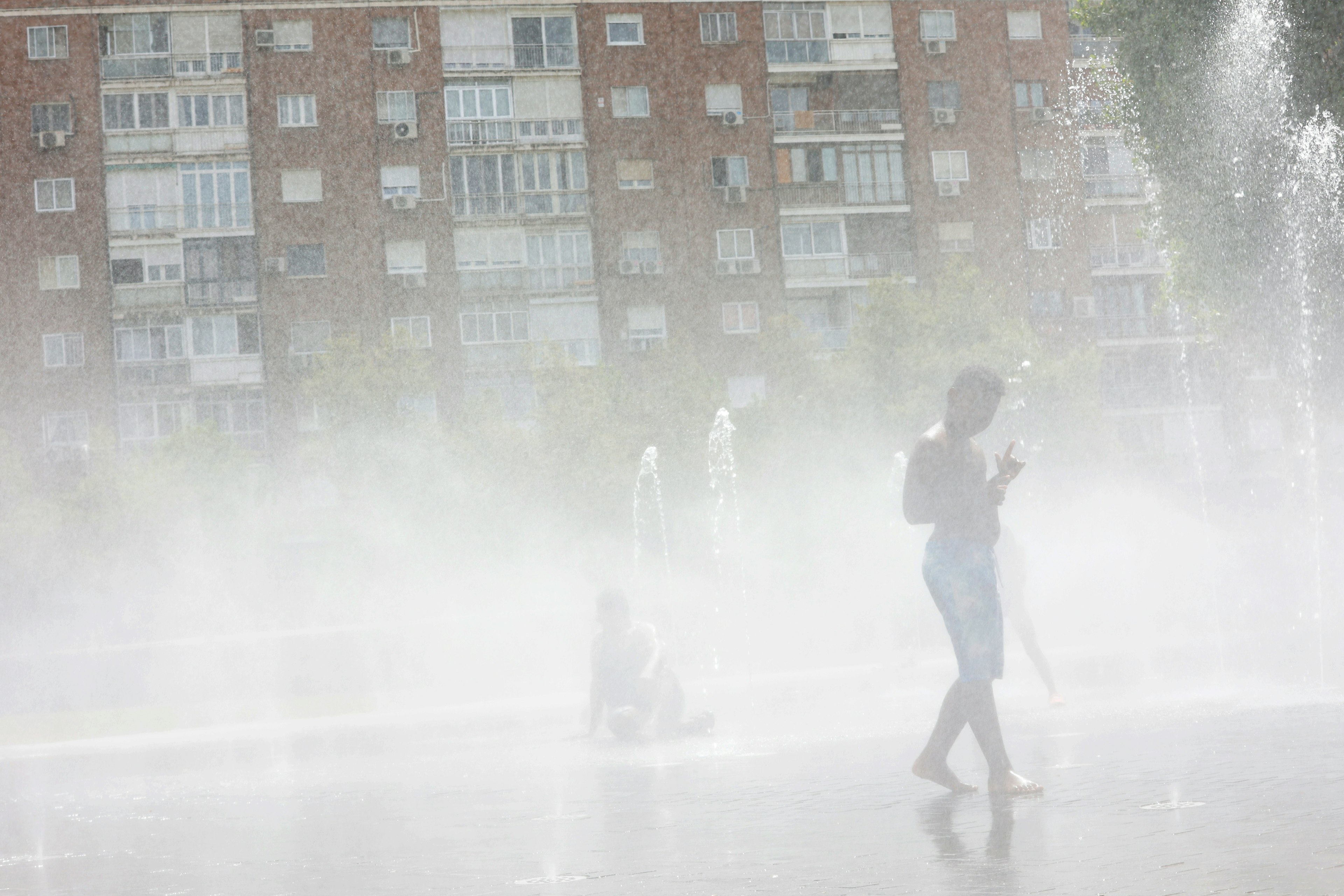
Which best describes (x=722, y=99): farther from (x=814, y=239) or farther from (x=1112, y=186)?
(x=1112, y=186)

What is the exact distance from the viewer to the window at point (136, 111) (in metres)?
52.6

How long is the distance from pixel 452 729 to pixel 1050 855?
8723 millimetres

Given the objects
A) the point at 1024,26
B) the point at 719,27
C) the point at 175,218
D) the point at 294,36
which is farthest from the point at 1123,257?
the point at 175,218

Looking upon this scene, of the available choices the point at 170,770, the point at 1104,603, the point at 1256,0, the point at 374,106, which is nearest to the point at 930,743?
the point at 170,770

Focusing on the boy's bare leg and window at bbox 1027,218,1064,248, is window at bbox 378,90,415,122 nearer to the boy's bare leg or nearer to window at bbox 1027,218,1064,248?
window at bbox 1027,218,1064,248

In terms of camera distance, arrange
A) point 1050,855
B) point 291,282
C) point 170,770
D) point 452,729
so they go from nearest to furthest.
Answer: point 1050,855, point 170,770, point 452,729, point 291,282

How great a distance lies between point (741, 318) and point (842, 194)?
5551mm

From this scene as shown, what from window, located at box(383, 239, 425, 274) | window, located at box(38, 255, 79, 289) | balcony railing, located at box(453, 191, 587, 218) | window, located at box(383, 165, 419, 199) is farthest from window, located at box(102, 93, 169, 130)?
balcony railing, located at box(453, 191, 587, 218)

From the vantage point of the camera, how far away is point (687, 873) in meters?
5.12

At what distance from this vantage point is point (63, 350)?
5200 centimetres

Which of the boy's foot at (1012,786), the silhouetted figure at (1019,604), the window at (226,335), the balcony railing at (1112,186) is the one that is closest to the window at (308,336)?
the window at (226,335)

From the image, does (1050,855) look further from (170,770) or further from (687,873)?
(170,770)

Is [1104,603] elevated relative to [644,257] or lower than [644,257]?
lower

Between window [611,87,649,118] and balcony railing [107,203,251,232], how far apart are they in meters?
11.9
